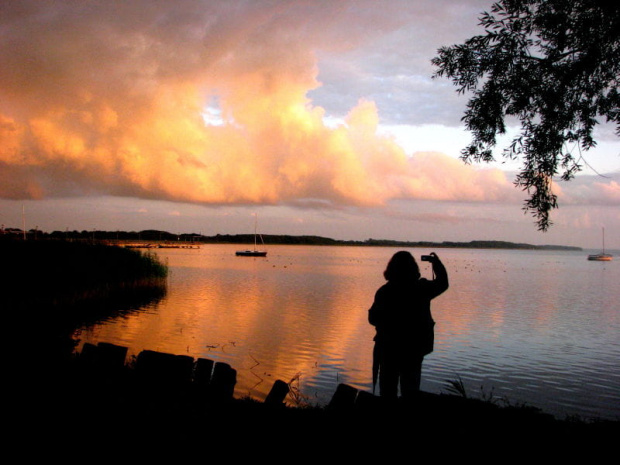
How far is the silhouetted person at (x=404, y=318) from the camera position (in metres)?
6.32

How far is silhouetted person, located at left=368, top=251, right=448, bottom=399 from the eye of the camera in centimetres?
632

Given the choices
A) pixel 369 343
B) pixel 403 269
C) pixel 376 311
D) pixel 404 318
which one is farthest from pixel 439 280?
pixel 369 343

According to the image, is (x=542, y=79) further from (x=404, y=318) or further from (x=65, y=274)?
(x=65, y=274)

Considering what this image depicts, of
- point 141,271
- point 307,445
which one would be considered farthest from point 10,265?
point 307,445

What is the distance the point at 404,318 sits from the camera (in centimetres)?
642

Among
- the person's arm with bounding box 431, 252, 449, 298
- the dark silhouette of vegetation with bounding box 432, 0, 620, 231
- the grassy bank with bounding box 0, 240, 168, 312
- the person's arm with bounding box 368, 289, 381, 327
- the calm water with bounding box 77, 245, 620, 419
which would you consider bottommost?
the calm water with bounding box 77, 245, 620, 419

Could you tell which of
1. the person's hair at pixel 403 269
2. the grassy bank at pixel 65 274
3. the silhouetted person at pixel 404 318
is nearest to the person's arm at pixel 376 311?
the silhouetted person at pixel 404 318

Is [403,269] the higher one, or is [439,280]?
[403,269]

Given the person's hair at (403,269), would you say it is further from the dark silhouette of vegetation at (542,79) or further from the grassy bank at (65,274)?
the grassy bank at (65,274)

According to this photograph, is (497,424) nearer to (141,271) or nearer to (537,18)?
(537,18)

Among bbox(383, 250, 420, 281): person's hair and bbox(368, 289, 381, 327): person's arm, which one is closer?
bbox(383, 250, 420, 281): person's hair

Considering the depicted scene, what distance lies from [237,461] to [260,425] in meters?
0.38

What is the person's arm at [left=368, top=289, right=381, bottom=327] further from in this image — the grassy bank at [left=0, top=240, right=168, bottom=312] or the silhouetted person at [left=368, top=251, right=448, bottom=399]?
the grassy bank at [left=0, top=240, right=168, bottom=312]

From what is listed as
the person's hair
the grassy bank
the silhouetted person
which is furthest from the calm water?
the person's hair
